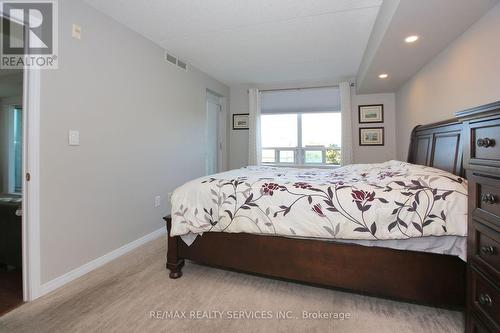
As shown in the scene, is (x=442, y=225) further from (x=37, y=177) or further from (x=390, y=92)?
(x=390, y=92)

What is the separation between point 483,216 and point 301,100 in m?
3.99

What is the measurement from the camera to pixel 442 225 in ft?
4.96

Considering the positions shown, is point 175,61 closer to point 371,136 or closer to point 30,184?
point 30,184

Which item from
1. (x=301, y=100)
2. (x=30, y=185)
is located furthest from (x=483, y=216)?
(x=301, y=100)

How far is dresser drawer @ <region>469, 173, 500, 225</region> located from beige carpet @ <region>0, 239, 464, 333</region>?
31.5 inches

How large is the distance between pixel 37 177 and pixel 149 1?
1729 mm

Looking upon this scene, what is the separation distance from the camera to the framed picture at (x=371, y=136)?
4.39 m

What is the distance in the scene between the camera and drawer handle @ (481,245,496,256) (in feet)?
3.71

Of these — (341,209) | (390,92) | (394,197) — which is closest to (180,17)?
(341,209)

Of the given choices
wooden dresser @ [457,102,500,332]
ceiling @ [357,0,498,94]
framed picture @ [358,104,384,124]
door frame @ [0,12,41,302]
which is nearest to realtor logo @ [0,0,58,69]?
door frame @ [0,12,41,302]

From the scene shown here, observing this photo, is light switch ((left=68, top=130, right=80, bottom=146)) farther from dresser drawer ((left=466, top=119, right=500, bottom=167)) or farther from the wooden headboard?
the wooden headboard

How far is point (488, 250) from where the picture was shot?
116 centimetres

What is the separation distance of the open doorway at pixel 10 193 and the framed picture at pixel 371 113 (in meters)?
4.55

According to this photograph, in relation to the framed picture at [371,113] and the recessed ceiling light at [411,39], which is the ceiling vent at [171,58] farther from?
the framed picture at [371,113]
